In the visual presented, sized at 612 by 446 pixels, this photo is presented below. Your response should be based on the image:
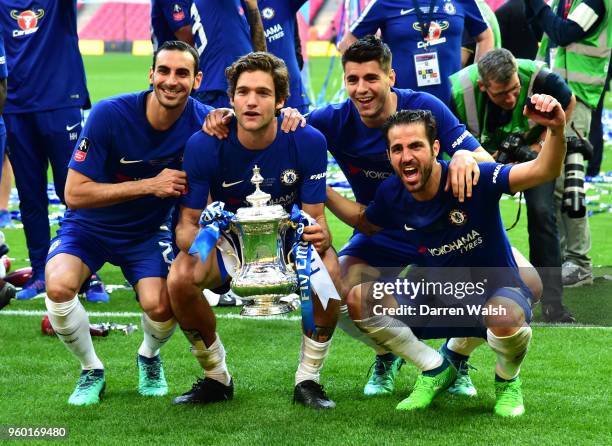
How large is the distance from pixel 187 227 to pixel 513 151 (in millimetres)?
2084

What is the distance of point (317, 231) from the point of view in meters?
4.82

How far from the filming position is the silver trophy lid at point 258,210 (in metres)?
4.54

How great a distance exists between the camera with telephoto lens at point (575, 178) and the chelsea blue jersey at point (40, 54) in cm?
336

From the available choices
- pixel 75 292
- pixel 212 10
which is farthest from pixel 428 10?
pixel 75 292

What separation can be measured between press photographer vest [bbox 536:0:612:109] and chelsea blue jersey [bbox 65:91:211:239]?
3.22 meters

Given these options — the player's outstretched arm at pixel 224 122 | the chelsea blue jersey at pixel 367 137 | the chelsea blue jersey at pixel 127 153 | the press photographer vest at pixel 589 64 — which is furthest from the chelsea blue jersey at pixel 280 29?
the player's outstretched arm at pixel 224 122

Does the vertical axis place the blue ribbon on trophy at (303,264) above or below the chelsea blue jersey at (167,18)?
below

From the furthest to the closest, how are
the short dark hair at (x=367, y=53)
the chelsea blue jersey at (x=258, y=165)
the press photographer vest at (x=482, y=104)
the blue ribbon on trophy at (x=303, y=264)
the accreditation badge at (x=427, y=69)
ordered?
the accreditation badge at (x=427, y=69)
the press photographer vest at (x=482, y=104)
the short dark hair at (x=367, y=53)
the chelsea blue jersey at (x=258, y=165)
the blue ribbon on trophy at (x=303, y=264)

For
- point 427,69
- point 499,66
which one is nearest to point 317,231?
point 499,66

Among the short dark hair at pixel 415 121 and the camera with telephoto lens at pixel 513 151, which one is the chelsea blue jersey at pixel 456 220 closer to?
the short dark hair at pixel 415 121

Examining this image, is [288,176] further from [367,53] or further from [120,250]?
[120,250]

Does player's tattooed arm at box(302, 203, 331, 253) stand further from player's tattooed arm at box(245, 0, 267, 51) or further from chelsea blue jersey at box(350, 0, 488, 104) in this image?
chelsea blue jersey at box(350, 0, 488, 104)

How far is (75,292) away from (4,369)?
32.4 inches

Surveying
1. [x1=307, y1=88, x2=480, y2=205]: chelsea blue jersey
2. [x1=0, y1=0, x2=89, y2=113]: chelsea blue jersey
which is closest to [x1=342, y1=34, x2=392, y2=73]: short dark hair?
[x1=307, y1=88, x2=480, y2=205]: chelsea blue jersey
